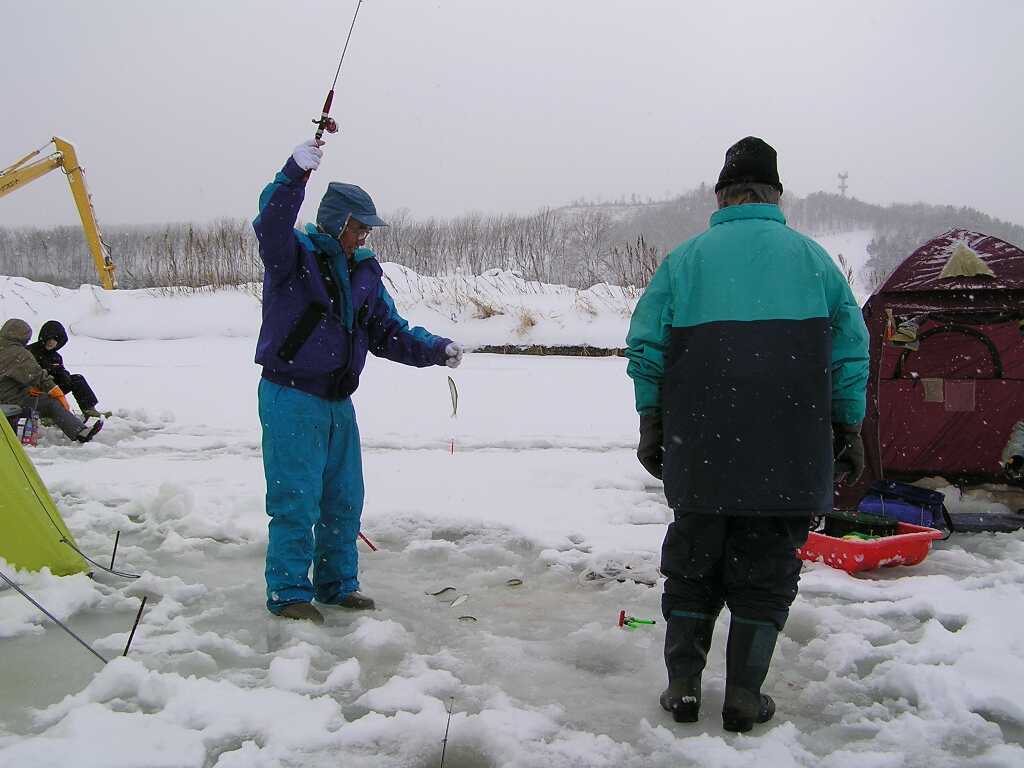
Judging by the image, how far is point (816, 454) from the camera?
230 cm

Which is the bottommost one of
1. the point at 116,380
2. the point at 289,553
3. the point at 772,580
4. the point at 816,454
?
the point at 116,380

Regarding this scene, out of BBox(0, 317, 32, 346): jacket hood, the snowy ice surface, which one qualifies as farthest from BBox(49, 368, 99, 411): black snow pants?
the snowy ice surface

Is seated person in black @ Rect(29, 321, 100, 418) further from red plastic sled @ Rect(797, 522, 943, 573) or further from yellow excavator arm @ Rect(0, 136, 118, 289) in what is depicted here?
yellow excavator arm @ Rect(0, 136, 118, 289)

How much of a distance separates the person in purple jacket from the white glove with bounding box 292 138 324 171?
3 centimetres

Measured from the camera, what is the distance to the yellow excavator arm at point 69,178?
16.4m

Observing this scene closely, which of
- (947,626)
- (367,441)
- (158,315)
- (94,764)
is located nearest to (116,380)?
(367,441)

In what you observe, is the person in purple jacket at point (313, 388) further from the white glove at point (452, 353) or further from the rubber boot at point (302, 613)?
the white glove at point (452, 353)

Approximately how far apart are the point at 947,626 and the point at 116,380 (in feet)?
35.0

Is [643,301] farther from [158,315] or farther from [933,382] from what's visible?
[158,315]

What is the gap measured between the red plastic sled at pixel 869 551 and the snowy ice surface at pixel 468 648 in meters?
0.08

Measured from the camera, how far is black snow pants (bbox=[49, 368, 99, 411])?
317 inches

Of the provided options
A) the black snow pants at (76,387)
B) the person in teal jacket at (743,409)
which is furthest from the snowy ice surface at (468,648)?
the black snow pants at (76,387)

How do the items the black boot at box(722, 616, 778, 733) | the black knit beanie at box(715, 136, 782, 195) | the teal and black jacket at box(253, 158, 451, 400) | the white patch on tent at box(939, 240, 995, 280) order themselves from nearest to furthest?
the black boot at box(722, 616, 778, 733) < the black knit beanie at box(715, 136, 782, 195) < the teal and black jacket at box(253, 158, 451, 400) < the white patch on tent at box(939, 240, 995, 280)

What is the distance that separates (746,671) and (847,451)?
81 centimetres
